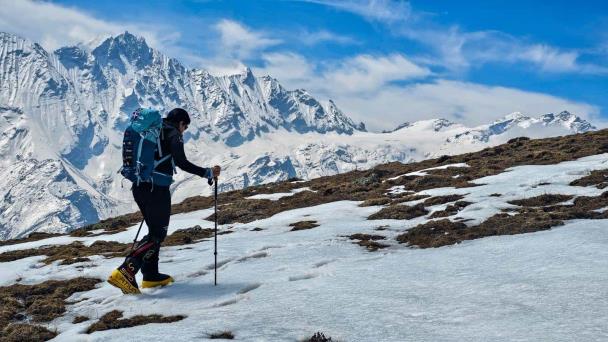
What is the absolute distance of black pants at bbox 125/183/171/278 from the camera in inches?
515

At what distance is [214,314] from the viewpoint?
34.6 feet

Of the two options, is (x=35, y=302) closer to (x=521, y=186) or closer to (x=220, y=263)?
(x=220, y=263)

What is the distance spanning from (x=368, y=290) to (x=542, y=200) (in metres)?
12.4

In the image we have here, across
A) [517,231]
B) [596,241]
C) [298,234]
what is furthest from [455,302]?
[298,234]

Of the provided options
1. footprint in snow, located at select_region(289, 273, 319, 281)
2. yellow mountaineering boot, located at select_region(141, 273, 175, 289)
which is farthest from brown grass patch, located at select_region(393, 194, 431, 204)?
yellow mountaineering boot, located at select_region(141, 273, 175, 289)

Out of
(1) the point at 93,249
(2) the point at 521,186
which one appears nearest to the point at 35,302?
(1) the point at 93,249

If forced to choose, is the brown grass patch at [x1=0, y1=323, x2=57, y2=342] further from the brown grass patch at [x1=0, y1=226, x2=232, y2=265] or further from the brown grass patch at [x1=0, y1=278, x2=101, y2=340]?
the brown grass patch at [x1=0, y1=226, x2=232, y2=265]

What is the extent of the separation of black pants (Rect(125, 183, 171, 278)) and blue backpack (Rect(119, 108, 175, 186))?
247mm

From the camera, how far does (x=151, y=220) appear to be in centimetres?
1316

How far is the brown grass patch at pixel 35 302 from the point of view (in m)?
11.0

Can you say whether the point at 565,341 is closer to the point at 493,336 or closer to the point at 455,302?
the point at 493,336

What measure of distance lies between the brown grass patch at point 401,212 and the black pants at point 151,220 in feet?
34.5

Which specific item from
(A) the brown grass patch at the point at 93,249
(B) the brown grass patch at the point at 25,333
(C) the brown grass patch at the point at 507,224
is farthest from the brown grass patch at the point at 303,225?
(B) the brown grass patch at the point at 25,333

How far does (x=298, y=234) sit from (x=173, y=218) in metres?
12.1
